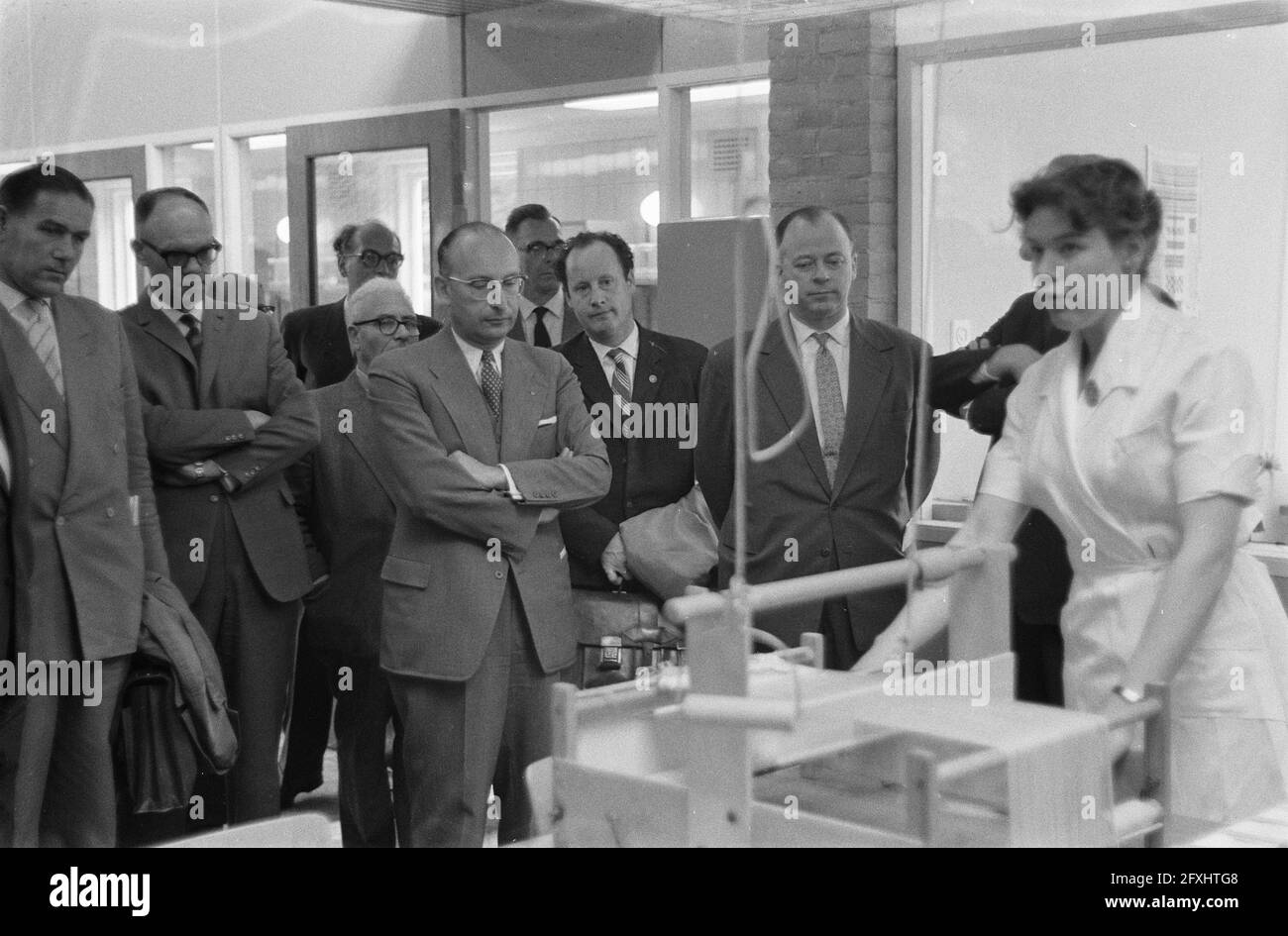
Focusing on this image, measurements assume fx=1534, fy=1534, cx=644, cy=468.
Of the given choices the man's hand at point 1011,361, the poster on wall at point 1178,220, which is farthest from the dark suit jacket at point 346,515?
the poster on wall at point 1178,220

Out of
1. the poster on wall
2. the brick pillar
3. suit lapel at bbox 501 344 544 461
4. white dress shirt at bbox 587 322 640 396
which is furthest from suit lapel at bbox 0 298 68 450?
the poster on wall

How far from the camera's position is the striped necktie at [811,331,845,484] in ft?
9.93

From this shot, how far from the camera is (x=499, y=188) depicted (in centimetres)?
498

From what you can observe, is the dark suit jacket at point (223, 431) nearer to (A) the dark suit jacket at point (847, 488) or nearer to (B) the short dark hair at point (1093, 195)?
(A) the dark suit jacket at point (847, 488)

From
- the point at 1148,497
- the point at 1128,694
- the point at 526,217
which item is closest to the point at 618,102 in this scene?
the point at 526,217

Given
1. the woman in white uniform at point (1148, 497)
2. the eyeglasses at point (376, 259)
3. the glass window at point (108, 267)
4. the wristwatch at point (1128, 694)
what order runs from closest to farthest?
the wristwatch at point (1128, 694) < the woman in white uniform at point (1148, 497) < the glass window at point (108, 267) < the eyeglasses at point (376, 259)

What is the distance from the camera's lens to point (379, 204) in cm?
498

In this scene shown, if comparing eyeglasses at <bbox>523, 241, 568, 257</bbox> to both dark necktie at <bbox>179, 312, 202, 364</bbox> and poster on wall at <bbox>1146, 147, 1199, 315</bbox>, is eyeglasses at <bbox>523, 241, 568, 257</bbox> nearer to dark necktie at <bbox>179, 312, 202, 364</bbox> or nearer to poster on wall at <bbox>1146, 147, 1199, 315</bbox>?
dark necktie at <bbox>179, 312, 202, 364</bbox>

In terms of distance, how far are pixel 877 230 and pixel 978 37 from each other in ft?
1.88

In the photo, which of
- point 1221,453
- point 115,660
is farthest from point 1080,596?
point 115,660

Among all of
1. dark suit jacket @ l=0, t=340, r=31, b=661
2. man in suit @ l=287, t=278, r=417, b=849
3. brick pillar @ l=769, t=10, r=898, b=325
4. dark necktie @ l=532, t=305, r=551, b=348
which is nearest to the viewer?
dark suit jacket @ l=0, t=340, r=31, b=661

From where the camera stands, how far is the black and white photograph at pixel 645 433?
1.48 metres

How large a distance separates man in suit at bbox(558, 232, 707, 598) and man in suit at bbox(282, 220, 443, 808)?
664 mm
